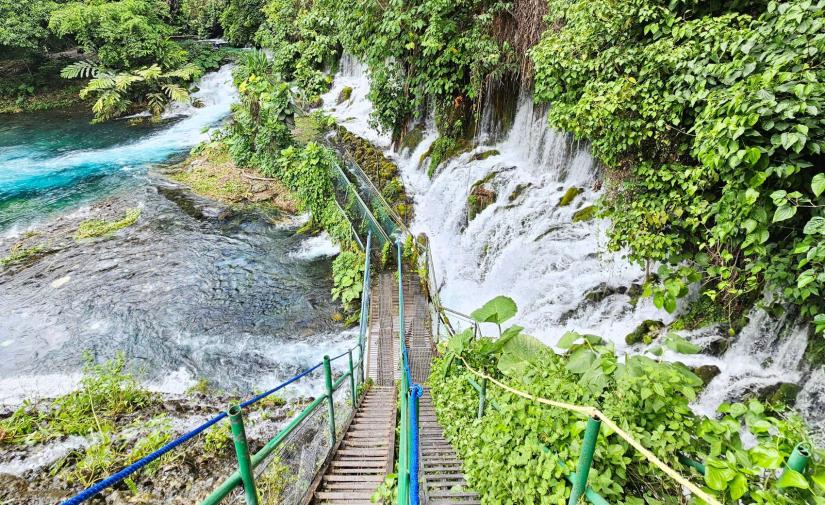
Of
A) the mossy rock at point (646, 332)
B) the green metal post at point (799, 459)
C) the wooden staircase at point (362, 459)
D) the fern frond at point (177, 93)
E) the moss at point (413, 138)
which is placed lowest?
the wooden staircase at point (362, 459)

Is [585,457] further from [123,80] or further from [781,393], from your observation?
[123,80]

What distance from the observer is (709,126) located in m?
4.85

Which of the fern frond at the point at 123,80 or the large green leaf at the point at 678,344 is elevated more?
the fern frond at the point at 123,80

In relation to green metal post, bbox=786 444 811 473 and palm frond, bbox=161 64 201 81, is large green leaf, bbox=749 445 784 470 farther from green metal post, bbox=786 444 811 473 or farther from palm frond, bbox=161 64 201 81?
palm frond, bbox=161 64 201 81

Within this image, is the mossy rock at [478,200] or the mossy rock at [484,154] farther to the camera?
the mossy rock at [484,154]

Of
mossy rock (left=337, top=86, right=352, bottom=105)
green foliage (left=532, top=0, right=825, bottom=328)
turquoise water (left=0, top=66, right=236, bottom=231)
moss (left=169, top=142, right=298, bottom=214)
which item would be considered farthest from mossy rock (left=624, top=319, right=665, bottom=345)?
mossy rock (left=337, top=86, right=352, bottom=105)

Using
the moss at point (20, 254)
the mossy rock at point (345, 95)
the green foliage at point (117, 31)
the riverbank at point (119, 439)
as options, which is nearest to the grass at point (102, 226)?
the moss at point (20, 254)

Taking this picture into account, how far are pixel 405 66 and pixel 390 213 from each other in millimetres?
5672

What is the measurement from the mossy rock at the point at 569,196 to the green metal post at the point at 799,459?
793 cm

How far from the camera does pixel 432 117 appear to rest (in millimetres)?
14664

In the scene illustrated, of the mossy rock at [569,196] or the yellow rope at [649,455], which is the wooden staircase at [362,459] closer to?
the yellow rope at [649,455]

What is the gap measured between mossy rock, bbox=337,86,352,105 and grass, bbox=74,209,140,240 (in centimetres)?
1195

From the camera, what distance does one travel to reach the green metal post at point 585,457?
2.02 m

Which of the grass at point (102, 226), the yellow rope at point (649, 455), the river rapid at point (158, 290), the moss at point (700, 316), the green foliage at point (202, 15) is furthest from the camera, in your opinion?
the green foliage at point (202, 15)
